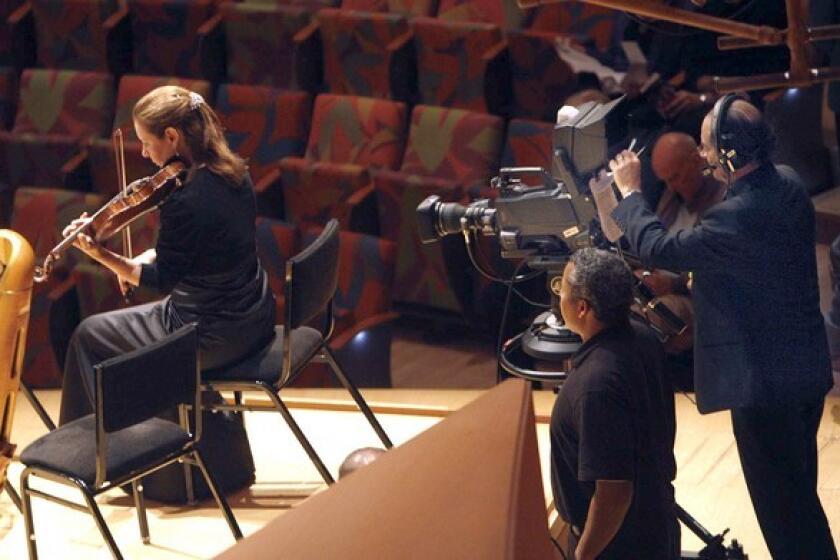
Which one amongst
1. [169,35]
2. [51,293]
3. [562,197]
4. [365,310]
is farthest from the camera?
[169,35]

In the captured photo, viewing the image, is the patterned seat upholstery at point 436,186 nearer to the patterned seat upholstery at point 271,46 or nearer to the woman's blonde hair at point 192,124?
the patterned seat upholstery at point 271,46

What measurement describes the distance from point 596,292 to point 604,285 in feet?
0.05

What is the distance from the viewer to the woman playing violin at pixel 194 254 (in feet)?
7.30

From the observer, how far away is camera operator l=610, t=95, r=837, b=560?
189cm

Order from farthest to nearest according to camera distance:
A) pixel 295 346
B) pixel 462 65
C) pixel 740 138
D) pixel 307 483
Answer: pixel 462 65, pixel 307 483, pixel 295 346, pixel 740 138

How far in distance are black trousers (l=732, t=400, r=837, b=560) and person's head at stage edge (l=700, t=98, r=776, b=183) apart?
373mm

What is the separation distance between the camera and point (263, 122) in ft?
12.7

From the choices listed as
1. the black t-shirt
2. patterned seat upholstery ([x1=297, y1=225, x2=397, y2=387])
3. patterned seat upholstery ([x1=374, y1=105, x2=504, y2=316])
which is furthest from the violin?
patterned seat upholstery ([x1=374, y1=105, x2=504, y2=316])

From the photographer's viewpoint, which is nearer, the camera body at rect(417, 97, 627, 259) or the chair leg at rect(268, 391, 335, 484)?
the camera body at rect(417, 97, 627, 259)

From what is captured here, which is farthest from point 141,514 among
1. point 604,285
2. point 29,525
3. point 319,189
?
point 319,189

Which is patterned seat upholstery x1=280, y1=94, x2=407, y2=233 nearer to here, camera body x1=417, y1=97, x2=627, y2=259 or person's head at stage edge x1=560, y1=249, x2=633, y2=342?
camera body x1=417, y1=97, x2=627, y2=259

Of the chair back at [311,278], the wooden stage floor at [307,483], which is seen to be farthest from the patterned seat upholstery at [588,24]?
the chair back at [311,278]

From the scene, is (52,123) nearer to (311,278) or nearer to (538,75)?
(538,75)

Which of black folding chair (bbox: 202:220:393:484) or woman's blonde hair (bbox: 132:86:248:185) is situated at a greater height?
woman's blonde hair (bbox: 132:86:248:185)
